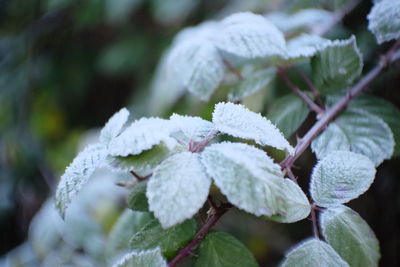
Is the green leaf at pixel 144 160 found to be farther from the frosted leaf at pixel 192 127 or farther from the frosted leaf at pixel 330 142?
the frosted leaf at pixel 330 142

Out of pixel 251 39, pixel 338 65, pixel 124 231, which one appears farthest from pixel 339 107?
pixel 124 231

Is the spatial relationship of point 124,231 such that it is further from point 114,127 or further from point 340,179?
point 340,179

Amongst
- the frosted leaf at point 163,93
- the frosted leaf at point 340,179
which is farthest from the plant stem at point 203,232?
the frosted leaf at point 163,93

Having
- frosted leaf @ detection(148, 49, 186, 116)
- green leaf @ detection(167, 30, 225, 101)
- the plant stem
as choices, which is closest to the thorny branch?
the plant stem

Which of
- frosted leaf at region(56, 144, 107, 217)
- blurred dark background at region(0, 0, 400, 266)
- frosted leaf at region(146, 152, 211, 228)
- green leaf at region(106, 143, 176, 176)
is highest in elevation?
frosted leaf at region(56, 144, 107, 217)

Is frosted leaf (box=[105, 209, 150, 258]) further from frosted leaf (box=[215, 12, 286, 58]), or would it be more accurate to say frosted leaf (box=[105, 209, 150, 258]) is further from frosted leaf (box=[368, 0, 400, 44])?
frosted leaf (box=[368, 0, 400, 44])
